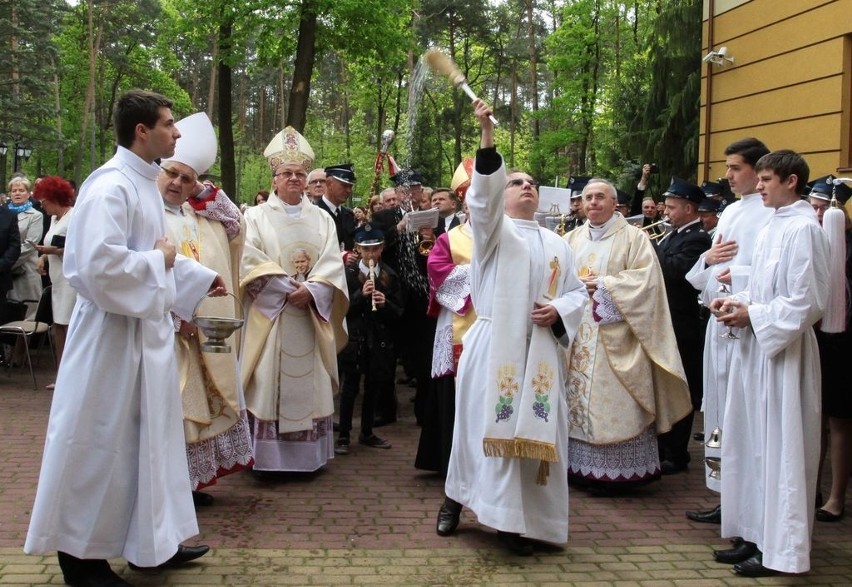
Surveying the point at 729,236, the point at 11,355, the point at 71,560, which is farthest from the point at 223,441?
the point at 11,355

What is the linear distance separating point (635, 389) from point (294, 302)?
2.53 metres

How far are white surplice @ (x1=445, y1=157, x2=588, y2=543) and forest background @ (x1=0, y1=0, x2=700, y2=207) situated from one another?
1.90 m

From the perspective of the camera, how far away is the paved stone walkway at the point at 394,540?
4738mm

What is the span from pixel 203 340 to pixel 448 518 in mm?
1885

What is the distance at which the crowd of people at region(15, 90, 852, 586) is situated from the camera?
14.0 feet

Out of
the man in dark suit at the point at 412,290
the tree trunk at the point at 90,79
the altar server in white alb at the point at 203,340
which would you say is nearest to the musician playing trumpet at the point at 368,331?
the man in dark suit at the point at 412,290

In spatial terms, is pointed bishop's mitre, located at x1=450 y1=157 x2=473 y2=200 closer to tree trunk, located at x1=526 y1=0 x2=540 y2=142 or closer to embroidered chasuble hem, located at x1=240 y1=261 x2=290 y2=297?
embroidered chasuble hem, located at x1=240 y1=261 x2=290 y2=297

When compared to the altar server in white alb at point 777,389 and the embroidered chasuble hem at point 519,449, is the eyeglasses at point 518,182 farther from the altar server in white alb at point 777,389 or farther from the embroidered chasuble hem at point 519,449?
the embroidered chasuble hem at point 519,449

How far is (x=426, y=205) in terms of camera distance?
975 cm

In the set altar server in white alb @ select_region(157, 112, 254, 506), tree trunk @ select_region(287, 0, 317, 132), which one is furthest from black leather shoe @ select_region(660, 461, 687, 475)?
tree trunk @ select_region(287, 0, 317, 132)

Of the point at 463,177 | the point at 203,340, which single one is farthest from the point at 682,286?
the point at 203,340

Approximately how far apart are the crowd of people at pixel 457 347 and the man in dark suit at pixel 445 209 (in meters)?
0.30

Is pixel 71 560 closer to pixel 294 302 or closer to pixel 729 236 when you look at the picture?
pixel 294 302

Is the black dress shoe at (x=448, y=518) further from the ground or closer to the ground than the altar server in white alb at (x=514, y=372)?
closer to the ground
